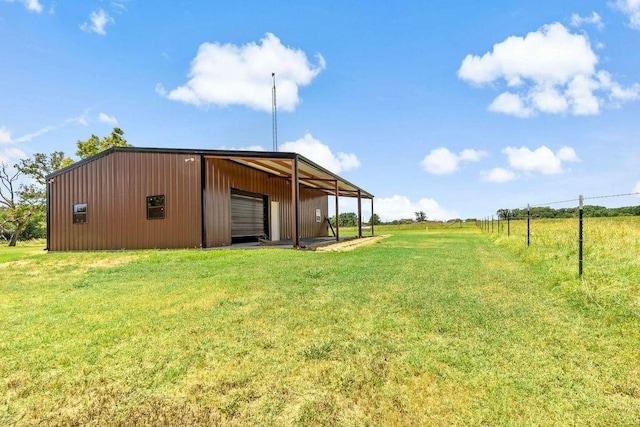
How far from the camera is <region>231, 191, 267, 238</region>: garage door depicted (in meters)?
13.1

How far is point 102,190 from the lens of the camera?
40.5 feet

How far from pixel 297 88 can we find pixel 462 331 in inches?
683

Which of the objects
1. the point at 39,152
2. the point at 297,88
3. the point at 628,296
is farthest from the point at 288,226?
the point at 39,152

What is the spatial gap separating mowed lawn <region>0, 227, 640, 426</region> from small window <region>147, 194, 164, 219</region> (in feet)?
22.4

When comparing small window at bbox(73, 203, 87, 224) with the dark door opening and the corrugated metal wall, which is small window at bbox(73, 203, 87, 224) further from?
the dark door opening

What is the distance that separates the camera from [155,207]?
11719 mm

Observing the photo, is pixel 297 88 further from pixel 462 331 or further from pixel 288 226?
pixel 462 331

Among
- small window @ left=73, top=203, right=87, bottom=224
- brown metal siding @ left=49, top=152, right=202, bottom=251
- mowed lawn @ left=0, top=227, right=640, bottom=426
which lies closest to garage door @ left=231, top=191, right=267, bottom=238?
brown metal siding @ left=49, top=152, right=202, bottom=251

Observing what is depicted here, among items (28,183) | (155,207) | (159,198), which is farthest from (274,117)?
(28,183)

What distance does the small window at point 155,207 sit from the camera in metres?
11.6

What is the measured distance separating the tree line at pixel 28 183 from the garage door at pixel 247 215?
1822 centimetres

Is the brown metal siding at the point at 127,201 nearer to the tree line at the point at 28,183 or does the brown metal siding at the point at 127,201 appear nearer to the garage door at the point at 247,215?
the garage door at the point at 247,215

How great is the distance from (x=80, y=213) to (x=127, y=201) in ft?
7.38

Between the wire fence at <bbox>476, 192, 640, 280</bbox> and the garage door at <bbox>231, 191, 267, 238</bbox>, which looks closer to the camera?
the wire fence at <bbox>476, 192, 640, 280</bbox>
